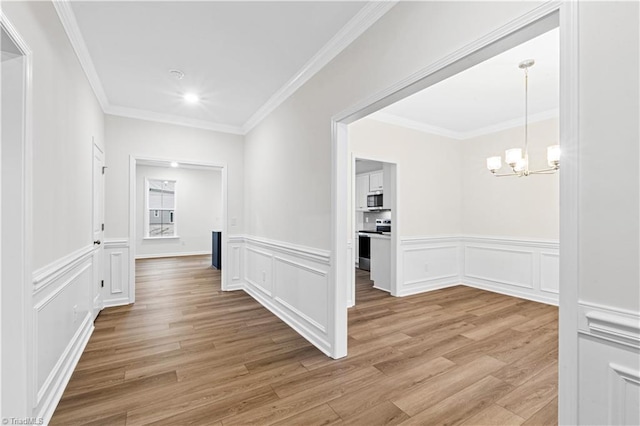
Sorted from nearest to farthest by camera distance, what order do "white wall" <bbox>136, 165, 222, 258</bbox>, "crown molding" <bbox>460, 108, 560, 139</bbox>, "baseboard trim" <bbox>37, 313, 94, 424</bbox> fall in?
"baseboard trim" <bbox>37, 313, 94, 424</bbox>
"crown molding" <bbox>460, 108, 560, 139</bbox>
"white wall" <bbox>136, 165, 222, 258</bbox>

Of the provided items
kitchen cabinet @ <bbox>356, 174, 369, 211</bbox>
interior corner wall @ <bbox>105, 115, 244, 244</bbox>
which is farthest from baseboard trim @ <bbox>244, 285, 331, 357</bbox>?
kitchen cabinet @ <bbox>356, 174, 369, 211</bbox>

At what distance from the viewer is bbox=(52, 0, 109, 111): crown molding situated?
208 centimetres

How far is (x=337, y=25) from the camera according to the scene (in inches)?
92.8

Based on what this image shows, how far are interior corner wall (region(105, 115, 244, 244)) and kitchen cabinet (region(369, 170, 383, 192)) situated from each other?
3.27m

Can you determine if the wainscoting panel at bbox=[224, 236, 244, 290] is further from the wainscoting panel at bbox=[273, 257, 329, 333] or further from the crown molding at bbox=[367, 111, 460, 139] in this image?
the crown molding at bbox=[367, 111, 460, 139]

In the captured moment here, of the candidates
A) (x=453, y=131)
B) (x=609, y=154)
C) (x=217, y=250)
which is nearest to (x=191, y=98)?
(x=217, y=250)

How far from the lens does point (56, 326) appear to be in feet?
6.72

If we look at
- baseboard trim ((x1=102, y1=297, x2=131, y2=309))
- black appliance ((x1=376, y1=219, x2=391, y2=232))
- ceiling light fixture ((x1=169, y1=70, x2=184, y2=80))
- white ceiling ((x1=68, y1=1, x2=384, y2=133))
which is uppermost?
white ceiling ((x1=68, y1=1, x2=384, y2=133))

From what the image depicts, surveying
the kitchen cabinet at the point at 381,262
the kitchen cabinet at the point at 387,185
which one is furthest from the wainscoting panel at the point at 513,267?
the kitchen cabinet at the point at 387,185

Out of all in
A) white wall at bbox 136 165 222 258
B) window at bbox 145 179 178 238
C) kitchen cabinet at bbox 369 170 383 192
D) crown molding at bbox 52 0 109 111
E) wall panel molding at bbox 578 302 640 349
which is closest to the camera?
wall panel molding at bbox 578 302 640 349

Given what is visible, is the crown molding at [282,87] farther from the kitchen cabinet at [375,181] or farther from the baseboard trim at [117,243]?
the kitchen cabinet at [375,181]

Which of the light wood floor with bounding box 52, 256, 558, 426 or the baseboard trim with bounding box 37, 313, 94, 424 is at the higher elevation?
the baseboard trim with bounding box 37, 313, 94, 424

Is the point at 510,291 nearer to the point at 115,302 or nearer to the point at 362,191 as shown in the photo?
the point at 362,191

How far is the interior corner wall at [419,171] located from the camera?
4.34 metres
